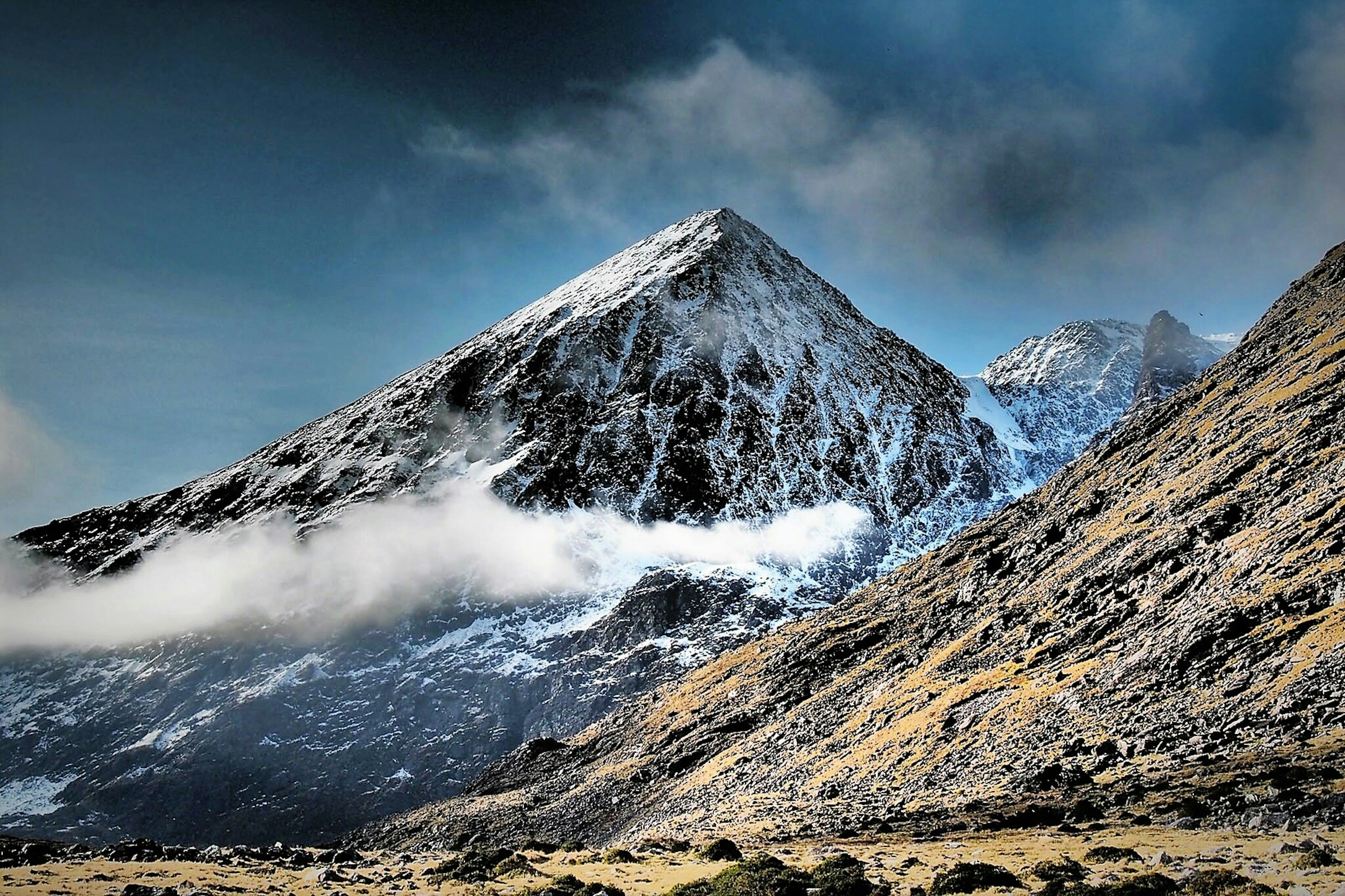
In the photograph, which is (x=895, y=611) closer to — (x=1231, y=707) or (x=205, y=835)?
(x=1231, y=707)

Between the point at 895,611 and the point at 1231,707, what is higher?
the point at 895,611

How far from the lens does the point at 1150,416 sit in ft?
374

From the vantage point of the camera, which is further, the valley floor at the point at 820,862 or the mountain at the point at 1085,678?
the mountain at the point at 1085,678

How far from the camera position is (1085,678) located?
5706cm

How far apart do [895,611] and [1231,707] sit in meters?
81.2

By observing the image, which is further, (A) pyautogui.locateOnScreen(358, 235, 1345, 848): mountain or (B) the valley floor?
(A) pyautogui.locateOnScreen(358, 235, 1345, 848): mountain

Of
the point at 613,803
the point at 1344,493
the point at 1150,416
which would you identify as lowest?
the point at 613,803

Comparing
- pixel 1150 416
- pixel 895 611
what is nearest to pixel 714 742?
pixel 895 611

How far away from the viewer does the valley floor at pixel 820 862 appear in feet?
74.7

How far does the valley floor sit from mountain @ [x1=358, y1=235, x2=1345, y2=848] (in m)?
3.27

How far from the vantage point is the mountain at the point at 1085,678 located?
39656 mm

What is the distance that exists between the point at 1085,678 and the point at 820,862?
33.8m

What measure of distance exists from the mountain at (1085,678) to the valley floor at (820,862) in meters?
3.27

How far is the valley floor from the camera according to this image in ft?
74.7
